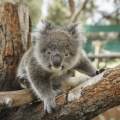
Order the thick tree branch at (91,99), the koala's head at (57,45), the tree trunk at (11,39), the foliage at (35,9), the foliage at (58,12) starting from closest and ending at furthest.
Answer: the thick tree branch at (91,99), the koala's head at (57,45), the tree trunk at (11,39), the foliage at (35,9), the foliage at (58,12)

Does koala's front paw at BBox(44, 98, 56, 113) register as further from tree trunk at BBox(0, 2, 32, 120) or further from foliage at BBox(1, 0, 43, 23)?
foliage at BBox(1, 0, 43, 23)

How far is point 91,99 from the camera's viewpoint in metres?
1.79

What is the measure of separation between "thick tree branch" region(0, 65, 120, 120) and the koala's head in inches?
18.1

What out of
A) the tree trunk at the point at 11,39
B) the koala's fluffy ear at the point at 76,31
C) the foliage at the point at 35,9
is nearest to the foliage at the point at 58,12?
the foliage at the point at 35,9

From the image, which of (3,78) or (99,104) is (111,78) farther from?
(3,78)

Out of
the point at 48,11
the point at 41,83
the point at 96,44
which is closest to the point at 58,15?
the point at 48,11

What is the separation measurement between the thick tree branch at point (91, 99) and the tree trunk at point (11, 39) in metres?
0.94

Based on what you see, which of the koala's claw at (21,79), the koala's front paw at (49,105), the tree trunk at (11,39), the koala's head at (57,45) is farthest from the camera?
the tree trunk at (11,39)

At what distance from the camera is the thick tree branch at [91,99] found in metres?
1.69

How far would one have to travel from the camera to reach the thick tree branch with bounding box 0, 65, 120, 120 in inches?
66.3

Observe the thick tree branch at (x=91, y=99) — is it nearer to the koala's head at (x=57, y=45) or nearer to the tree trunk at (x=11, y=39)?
the koala's head at (x=57, y=45)

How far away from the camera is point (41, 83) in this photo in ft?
7.59

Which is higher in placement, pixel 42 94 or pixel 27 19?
pixel 27 19

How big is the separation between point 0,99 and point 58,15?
51.2 feet
